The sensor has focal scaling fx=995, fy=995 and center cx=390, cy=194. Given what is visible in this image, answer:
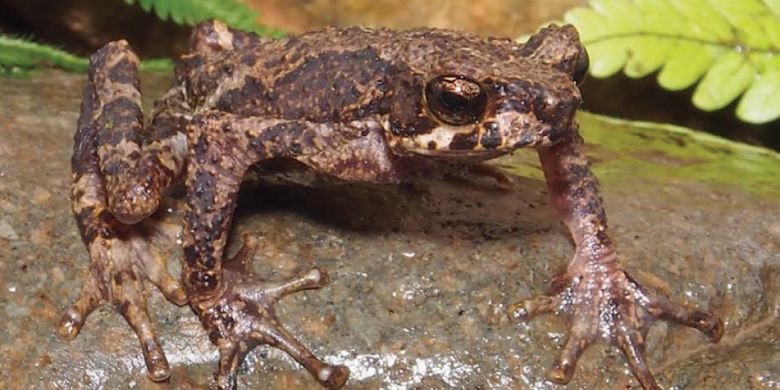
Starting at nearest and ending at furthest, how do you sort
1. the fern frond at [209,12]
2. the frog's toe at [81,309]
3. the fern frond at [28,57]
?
1. the frog's toe at [81,309]
2. the fern frond at [28,57]
3. the fern frond at [209,12]

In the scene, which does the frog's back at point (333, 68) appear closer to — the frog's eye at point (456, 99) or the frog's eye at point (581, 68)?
the frog's eye at point (456, 99)

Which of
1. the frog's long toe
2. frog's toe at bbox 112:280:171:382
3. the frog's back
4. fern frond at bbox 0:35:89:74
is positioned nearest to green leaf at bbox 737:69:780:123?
the frog's back

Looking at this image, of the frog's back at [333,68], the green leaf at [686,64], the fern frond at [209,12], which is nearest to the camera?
the frog's back at [333,68]

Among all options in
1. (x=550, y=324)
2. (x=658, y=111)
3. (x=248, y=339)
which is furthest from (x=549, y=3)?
(x=248, y=339)

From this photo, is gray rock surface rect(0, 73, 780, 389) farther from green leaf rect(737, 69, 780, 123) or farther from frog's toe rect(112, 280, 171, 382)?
green leaf rect(737, 69, 780, 123)

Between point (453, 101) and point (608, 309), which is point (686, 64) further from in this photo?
point (453, 101)

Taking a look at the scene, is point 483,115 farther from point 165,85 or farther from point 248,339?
point 165,85

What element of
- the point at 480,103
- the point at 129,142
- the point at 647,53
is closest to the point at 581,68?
→ the point at 480,103

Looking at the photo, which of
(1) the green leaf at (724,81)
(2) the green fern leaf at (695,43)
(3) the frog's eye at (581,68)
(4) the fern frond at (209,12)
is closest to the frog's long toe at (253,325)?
(3) the frog's eye at (581,68)
